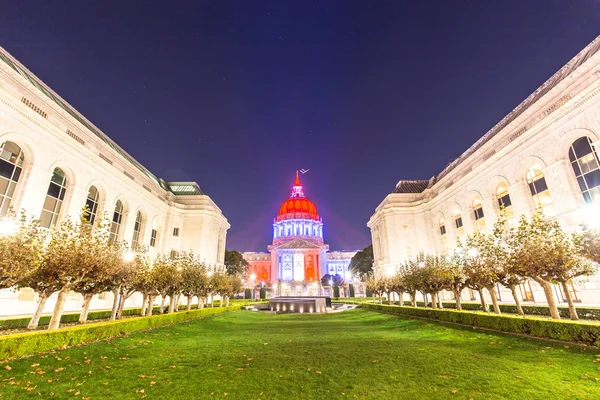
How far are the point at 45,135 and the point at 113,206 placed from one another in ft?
40.1

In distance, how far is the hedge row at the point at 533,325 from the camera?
12227 mm

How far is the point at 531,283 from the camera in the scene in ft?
97.6

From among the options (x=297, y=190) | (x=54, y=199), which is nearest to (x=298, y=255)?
(x=297, y=190)

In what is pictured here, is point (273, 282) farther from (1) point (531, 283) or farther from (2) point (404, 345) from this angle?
(2) point (404, 345)

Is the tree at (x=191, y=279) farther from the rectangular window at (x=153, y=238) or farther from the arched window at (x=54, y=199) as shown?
the rectangular window at (x=153, y=238)

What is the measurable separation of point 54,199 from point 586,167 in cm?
5122

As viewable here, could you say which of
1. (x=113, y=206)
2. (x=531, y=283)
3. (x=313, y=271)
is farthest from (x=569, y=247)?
(x=313, y=271)

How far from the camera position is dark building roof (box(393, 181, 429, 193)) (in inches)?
2456

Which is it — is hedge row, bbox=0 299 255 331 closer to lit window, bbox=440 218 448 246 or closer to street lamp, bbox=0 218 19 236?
street lamp, bbox=0 218 19 236

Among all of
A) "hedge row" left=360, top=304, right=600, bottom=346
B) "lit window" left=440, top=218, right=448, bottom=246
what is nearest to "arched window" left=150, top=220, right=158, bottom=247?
"hedge row" left=360, top=304, right=600, bottom=346

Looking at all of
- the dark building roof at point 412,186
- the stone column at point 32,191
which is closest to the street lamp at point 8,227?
the stone column at point 32,191

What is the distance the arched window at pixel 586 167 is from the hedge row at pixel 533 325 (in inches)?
652

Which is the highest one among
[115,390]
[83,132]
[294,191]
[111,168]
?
[294,191]

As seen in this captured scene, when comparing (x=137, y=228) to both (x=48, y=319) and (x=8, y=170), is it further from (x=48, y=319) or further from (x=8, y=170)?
(x=48, y=319)
